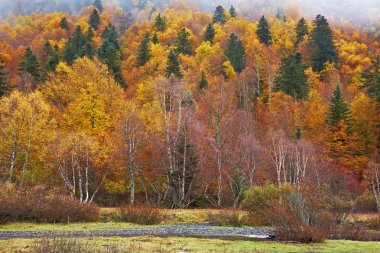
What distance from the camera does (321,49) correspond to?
275ft

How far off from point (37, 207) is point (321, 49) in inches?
2728

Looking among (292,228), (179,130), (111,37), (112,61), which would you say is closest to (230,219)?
(292,228)

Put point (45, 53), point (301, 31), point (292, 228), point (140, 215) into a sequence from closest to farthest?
1. point (292, 228)
2. point (140, 215)
3. point (45, 53)
4. point (301, 31)

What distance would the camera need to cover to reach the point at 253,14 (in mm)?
133000

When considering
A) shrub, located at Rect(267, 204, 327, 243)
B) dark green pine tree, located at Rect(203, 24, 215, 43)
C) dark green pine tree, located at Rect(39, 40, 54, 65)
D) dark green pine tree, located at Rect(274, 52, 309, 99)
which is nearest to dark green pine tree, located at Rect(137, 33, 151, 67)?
dark green pine tree, located at Rect(39, 40, 54, 65)

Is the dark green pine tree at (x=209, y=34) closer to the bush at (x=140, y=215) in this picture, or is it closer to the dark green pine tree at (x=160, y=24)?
the dark green pine tree at (x=160, y=24)

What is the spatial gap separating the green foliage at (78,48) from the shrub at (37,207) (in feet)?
148

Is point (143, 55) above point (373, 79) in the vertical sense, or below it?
above

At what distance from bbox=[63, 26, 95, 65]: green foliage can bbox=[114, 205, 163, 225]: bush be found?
4525cm

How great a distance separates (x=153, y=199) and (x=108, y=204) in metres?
4.30

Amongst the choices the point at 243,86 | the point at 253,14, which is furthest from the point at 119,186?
the point at 253,14

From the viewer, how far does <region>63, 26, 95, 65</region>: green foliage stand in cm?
7314

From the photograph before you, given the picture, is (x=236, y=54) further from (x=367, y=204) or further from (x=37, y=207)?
(x=37, y=207)

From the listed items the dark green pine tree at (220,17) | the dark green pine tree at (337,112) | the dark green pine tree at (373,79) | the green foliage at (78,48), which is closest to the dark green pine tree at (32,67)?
the green foliage at (78,48)
